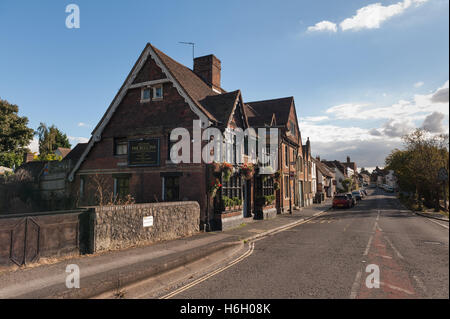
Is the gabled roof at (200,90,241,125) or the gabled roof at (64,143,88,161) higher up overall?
the gabled roof at (200,90,241,125)

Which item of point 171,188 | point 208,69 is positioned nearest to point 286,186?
point 208,69

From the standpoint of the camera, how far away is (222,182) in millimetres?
16438

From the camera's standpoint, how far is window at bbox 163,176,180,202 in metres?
16.8

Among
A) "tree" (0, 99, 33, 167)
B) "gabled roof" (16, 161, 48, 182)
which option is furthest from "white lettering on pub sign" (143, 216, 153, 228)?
"tree" (0, 99, 33, 167)

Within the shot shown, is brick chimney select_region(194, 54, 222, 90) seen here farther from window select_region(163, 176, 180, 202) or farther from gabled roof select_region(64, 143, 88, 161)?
gabled roof select_region(64, 143, 88, 161)

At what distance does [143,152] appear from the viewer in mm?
17906

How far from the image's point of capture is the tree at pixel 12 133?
35.2 meters

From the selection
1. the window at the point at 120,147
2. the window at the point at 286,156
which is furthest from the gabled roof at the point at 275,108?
the window at the point at 120,147

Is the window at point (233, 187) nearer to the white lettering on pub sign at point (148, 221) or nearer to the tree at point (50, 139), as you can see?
the white lettering on pub sign at point (148, 221)

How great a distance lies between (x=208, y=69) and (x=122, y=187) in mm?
12259

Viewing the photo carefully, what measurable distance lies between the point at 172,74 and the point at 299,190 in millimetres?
21983

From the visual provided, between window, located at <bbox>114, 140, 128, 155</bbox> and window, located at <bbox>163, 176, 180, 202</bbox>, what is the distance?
4.34 m
